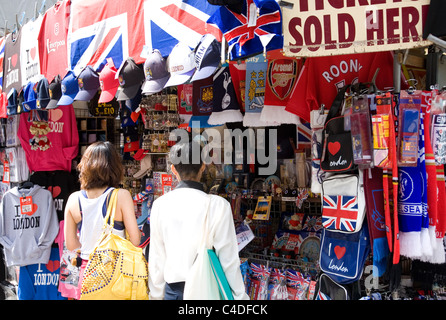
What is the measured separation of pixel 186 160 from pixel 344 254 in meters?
1.28

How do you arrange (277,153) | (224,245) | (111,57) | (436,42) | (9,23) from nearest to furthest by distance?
1. (436,42)
2. (224,245)
3. (111,57)
4. (277,153)
5. (9,23)

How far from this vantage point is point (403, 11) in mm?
2309

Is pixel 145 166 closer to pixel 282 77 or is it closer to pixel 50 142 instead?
pixel 50 142

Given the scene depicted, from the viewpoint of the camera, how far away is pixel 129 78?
11.2 feet

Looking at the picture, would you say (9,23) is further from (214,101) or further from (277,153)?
(277,153)

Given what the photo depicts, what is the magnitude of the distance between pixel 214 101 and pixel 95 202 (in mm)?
1632

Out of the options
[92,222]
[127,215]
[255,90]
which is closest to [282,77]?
[255,90]

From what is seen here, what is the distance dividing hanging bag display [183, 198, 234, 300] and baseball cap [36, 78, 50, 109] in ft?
9.24

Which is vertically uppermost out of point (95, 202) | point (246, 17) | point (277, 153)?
point (246, 17)

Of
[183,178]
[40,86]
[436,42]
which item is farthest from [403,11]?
[40,86]

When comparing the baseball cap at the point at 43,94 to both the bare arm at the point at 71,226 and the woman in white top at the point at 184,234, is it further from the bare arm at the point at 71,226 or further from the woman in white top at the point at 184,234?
the woman in white top at the point at 184,234

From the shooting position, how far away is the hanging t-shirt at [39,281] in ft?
17.1

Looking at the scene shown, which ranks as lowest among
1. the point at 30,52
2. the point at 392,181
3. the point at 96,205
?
the point at 96,205

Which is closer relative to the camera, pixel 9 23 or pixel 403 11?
pixel 403 11
